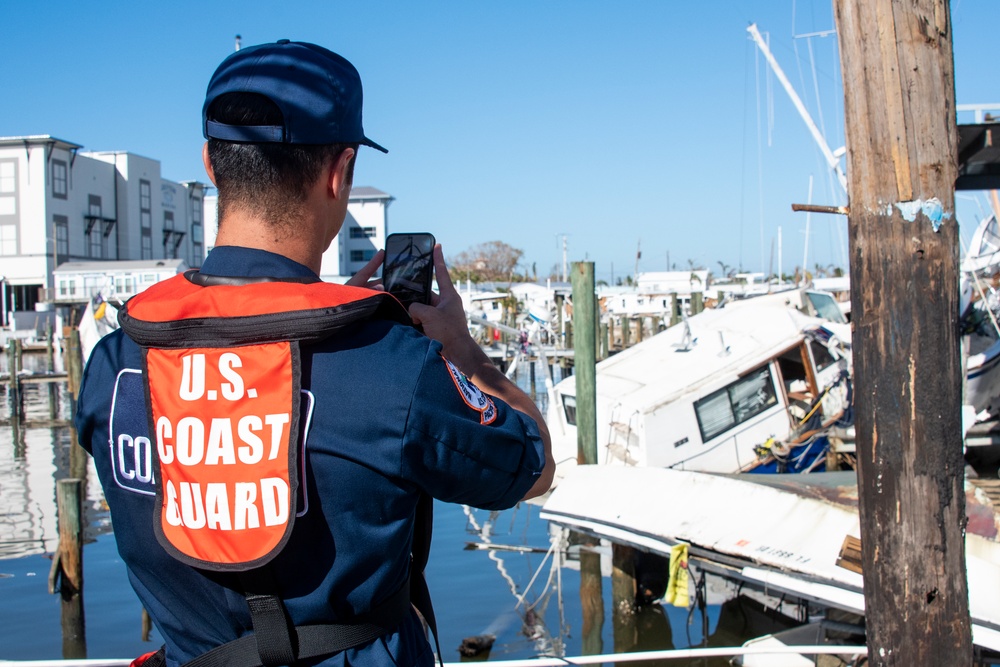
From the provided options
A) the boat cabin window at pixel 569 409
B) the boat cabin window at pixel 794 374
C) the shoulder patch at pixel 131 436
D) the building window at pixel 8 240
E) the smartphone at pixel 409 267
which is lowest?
the boat cabin window at pixel 569 409

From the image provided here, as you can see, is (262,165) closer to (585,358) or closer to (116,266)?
(585,358)

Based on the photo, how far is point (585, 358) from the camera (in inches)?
394

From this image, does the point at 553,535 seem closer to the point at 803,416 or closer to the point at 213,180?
the point at 803,416

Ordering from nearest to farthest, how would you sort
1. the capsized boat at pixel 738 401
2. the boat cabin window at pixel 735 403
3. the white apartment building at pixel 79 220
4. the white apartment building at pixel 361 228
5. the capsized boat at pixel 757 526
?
the capsized boat at pixel 757 526, the capsized boat at pixel 738 401, the boat cabin window at pixel 735 403, the white apartment building at pixel 79 220, the white apartment building at pixel 361 228

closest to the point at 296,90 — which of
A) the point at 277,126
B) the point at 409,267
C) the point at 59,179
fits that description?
the point at 277,126

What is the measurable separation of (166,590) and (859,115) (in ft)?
8.84

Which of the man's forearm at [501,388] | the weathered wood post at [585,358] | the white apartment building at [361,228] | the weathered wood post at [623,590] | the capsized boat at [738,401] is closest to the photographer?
the man's forearm at [501,388]

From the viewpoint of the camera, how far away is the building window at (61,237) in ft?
191

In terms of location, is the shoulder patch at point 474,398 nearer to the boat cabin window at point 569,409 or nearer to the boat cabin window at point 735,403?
the boat cabin window at point 735,403

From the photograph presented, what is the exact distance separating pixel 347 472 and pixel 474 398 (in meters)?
0.26

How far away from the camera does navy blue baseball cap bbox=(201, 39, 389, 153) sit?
5.53 ft

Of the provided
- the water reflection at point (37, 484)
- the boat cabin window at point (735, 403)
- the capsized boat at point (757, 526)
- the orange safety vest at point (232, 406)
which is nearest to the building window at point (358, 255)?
the water reflection at point (37, 484)

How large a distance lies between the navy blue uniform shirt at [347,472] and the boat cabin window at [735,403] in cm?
1111

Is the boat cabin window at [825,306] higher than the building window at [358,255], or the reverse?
the building window at [358,255]
